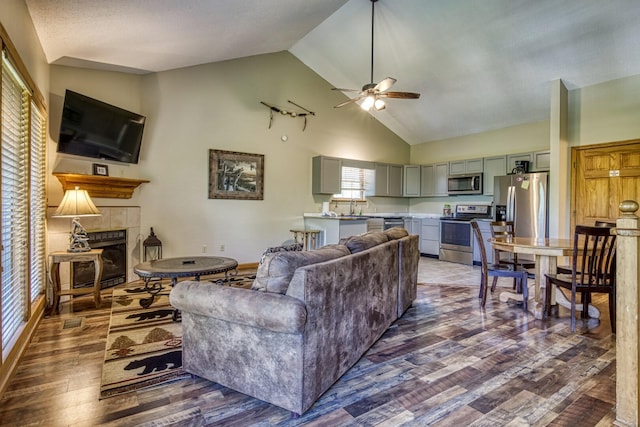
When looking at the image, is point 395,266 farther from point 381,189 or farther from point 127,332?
point 381,189

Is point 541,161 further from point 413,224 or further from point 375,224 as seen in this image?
point 375,224

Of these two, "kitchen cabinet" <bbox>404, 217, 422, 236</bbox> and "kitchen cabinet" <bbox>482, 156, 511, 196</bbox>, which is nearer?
"kitchen cabinet" <bbox>482, 156, 511, 196</bbox>

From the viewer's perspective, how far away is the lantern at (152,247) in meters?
5.08

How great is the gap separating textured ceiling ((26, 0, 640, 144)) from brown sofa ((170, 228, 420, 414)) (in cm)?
277

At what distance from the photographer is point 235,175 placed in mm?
5965

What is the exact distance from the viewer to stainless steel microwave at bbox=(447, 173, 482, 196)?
686 centimetres

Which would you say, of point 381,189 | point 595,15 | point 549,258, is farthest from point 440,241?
point 595,15

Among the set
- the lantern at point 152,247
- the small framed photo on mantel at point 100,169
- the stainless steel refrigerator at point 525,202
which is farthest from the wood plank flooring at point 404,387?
the stainless steel refrigerator at point 525,202

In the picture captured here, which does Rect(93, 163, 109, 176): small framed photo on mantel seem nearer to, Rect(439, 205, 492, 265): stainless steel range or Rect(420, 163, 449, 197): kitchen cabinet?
Rect(439, 205, 492, 265): stainless steel range

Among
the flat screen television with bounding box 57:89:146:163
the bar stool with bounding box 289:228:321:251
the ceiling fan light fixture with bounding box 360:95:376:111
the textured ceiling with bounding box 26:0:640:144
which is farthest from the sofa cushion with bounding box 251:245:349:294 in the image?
the bar stool with bounding box 289:228:321:251

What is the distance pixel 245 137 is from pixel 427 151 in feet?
14.8

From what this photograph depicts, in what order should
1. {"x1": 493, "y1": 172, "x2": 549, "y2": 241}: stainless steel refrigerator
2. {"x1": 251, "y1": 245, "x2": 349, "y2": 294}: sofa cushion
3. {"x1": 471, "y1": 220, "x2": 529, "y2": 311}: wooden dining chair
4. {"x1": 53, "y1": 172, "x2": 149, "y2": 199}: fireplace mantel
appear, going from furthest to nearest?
{"x1": 493, "y1": 172, "x2": 549, "y2": 241}: stainless steel refrigerator < {"x1": 53, "y1": 172, "x2": 149, "y2": 199}: fireplace mantel < {"x1": 471, "y1": 220, "x2": 529, "y2": 311}: wooden dining chair < {"x1": 251, "y1": 245, "x2": 349, "y2": 294}: sofa cushion

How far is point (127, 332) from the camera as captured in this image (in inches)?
118

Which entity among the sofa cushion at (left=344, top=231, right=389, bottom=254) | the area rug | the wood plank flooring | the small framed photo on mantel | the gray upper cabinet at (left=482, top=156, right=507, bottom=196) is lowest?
the wood plank flooring
